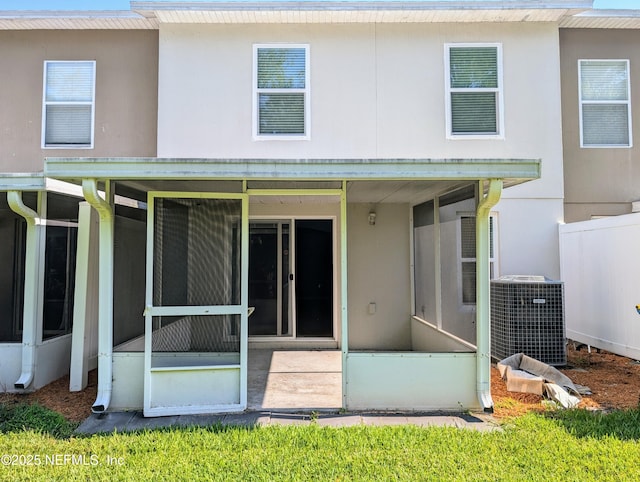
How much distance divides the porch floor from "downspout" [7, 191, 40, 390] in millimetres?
2593

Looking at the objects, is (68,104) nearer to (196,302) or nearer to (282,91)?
(282,91)

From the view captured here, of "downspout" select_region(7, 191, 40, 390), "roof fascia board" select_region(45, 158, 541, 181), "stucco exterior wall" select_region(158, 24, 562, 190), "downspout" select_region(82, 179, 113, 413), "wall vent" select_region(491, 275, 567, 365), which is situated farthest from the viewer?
"stucco exterior wall" select_region(158, 24, 562, 190)

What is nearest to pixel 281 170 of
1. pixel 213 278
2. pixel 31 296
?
pixel 213 278

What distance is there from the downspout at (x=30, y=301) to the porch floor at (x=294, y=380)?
2593 mm

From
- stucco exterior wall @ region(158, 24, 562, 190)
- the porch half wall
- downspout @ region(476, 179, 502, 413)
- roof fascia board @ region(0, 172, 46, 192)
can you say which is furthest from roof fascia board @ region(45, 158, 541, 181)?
stucco exterior wall @ region(158, 24, 562, 190)

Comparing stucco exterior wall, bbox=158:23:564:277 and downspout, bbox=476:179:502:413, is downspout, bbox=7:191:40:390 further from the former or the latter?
downspout, bbox=476:179:502:413

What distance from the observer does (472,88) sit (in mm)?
7352

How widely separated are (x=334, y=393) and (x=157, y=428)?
200 centimetres

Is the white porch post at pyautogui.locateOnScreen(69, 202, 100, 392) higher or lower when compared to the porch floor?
higher

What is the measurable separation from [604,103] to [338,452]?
777 cm

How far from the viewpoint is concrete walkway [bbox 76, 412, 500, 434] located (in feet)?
13.5

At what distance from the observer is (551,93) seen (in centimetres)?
733

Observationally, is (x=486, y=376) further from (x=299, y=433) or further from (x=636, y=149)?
(x=636, y=149)

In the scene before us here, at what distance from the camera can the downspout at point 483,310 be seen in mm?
4492
